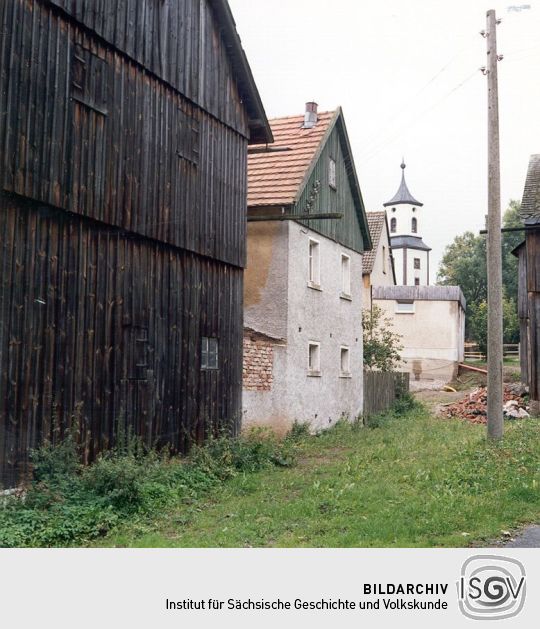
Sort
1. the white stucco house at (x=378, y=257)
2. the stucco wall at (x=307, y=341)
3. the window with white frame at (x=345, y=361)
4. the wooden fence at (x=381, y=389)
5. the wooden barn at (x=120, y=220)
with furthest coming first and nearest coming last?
the white stucco house at (x=378, y=257) < the wooden fence at (x=381, y=389) < the window with white frame at (x=345, y=361) < the stucco wall at (x=307, y=341) < the wooden barn at (x=120, y=220)

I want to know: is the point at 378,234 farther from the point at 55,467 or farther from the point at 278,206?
the point at 55,467

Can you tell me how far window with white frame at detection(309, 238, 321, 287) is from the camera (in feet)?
67.9

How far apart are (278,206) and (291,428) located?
5.63 meters

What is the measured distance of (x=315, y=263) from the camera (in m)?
20.9

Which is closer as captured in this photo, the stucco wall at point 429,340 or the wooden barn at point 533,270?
the wooden barn at point 533,270

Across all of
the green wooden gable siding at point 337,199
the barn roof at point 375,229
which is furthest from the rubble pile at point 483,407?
the barn roof at point 375,229

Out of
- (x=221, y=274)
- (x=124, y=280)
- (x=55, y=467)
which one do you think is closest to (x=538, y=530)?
(x=55, y=467)

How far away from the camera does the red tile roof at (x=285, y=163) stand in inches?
751

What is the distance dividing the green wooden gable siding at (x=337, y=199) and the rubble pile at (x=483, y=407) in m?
6.99

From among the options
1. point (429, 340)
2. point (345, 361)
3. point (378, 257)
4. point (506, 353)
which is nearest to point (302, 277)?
point (345, 361)

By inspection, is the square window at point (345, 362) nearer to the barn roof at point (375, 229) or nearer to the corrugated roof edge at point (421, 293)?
the barn roof at point (375, 229)

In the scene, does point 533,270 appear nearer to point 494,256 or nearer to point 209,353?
point 494,256

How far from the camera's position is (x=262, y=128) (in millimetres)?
16547
